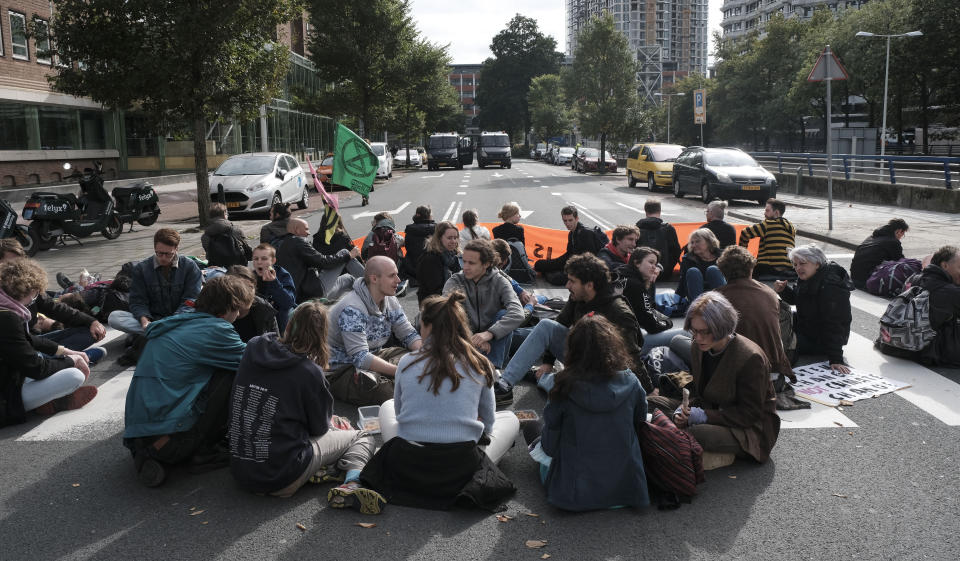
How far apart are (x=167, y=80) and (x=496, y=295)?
12.6 meters

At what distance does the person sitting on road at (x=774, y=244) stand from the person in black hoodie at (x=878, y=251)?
1426 millimetres

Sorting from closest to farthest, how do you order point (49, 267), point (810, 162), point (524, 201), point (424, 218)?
point (424, 218) < point (49, 267) < point (524, 201) < point (810, 162)

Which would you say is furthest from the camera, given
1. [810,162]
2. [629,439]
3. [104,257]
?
[810,162]

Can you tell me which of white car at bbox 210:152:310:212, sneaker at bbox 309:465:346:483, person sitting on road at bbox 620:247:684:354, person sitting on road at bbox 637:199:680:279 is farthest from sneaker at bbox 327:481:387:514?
white car at bbox 210:152:310:212

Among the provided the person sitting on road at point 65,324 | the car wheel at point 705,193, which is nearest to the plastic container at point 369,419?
the person sitting on road at point 65,324

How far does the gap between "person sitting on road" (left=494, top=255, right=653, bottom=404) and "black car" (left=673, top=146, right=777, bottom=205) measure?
1929 cm

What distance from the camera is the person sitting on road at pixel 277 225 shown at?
9133 mm

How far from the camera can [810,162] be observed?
28812 millimetres

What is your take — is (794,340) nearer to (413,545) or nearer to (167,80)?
(413,545)

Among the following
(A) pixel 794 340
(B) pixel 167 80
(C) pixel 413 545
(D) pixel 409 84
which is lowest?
(C) pixel 413 545

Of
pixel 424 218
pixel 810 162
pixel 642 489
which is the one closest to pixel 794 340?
pixel 642 489

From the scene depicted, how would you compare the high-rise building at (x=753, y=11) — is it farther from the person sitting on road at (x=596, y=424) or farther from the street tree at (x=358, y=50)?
the person sitting on road at (x=596, y=424)

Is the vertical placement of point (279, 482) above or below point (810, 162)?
below

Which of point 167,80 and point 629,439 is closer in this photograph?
point 629,439
